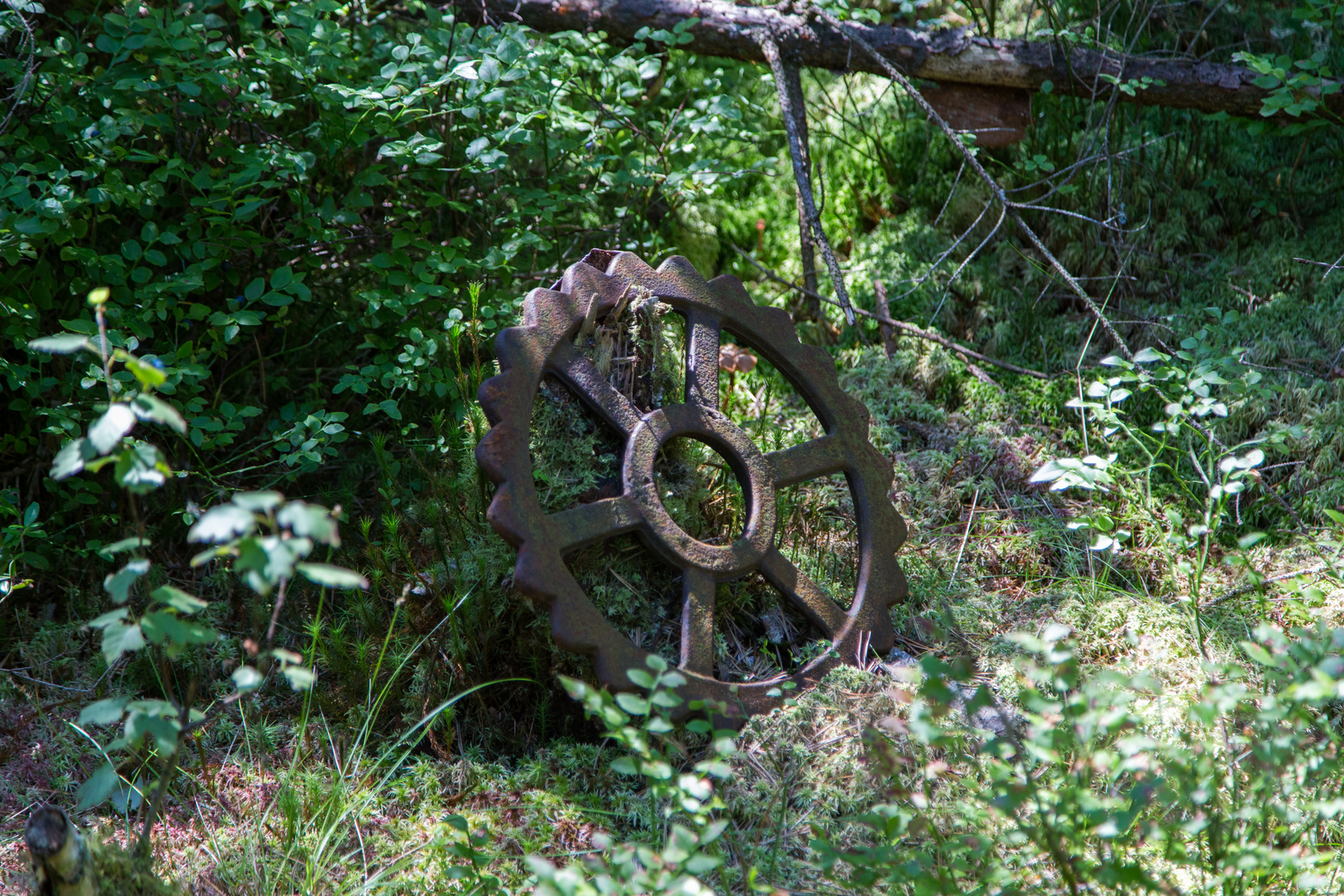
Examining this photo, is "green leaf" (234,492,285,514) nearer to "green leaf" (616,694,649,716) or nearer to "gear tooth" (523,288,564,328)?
"green leaf" (616,694,649,716)

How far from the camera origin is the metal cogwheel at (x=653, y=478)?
2.17 m

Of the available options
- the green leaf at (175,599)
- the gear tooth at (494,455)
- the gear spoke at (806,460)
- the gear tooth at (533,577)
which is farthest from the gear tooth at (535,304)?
the green leaf at (175,599)

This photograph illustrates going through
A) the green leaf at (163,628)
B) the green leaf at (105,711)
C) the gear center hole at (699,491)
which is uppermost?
the green leaf at (163,628)

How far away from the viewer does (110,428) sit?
1309 mm

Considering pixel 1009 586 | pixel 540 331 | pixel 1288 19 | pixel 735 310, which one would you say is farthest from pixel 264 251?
pixel 1288 19

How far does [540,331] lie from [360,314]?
1.21 metres

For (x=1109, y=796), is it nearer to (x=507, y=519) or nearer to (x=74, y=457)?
(x=507, y=519)

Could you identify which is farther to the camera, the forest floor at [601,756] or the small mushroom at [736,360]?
the small mushroom at [736,360]

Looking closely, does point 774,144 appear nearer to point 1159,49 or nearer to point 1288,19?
point 1159,49

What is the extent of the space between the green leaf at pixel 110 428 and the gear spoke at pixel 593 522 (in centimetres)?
102

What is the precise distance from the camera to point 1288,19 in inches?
157

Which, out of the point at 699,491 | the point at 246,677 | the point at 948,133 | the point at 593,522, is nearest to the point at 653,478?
the point at 593,522

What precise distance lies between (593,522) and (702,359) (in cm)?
59

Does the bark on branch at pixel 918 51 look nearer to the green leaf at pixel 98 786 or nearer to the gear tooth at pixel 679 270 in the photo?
the gear tooth at pixel 679 270
